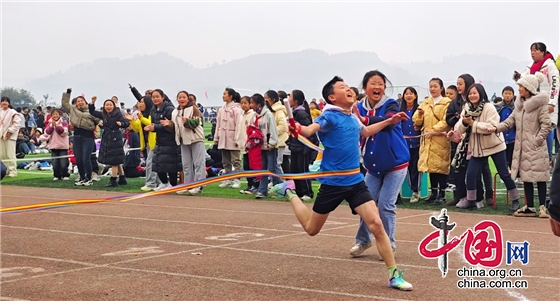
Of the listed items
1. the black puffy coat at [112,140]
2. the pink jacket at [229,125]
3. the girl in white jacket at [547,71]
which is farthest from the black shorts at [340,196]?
the black puffy coat at [112,140]

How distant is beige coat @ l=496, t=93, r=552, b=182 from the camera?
38.4ft

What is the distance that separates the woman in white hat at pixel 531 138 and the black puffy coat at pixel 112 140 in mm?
9285

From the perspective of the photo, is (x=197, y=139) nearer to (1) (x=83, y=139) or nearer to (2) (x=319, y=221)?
(1) (x=83, y=139)

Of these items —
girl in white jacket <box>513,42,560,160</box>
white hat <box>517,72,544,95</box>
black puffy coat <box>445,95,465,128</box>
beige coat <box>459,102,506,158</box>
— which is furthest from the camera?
black puffy coat <box>445,95,465,128</box>

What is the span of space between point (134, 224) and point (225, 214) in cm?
173

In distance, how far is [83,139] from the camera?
1831 cm

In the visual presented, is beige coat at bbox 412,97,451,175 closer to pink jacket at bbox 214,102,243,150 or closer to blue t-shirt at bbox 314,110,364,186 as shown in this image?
pink jacket at bbox 214,102,243,150

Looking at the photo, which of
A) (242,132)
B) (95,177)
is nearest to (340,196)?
(242,132)

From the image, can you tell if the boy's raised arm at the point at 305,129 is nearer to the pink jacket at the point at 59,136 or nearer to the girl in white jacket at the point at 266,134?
the girl in white jacket at the point at 266,134

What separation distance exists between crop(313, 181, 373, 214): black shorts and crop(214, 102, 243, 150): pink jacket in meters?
9.53

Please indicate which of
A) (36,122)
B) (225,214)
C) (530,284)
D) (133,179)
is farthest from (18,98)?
(530,284)

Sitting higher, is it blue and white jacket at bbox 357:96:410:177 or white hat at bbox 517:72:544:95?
white hat at bbox 517:72:544:95

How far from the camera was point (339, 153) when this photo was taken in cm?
755

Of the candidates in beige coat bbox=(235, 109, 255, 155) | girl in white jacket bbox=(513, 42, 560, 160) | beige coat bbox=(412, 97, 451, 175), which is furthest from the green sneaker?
beige coat bbox=(235, 109, 255, 155)
